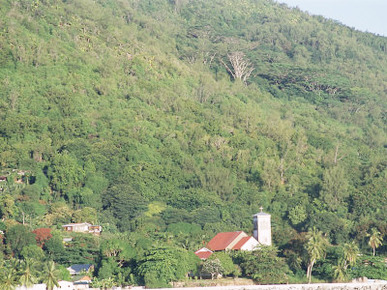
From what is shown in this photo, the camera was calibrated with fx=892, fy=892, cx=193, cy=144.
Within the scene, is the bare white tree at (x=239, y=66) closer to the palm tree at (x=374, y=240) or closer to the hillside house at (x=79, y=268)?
the palm tree at (x=374, y=240)

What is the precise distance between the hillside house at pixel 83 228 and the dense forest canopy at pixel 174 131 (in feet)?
4.15

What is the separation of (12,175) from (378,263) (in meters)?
40.5

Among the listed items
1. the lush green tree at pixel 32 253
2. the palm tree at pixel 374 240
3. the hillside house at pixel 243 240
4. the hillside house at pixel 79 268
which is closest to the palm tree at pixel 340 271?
the hillside house at pixel 243 240

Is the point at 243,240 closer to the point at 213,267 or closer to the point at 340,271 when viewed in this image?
the point at 213,267

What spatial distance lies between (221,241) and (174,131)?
118 feet

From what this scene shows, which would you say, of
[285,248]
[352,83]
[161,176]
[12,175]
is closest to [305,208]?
[161,176]

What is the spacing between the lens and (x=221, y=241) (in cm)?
7688

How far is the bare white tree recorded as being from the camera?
145125mm

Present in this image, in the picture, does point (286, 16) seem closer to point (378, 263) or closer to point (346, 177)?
point (346, 177)

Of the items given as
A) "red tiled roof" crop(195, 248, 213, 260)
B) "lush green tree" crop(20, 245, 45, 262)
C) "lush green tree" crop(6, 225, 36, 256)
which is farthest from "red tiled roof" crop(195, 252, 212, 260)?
"lush green tree" crop(6, 225, 36, 256)

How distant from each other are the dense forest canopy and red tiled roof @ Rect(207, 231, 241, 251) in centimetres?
274

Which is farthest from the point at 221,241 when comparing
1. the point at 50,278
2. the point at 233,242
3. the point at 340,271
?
the point at 50,278

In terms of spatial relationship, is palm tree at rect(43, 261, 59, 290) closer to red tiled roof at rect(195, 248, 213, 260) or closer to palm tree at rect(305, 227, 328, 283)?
red tiled roof at rect(195, 248, 213, 260)

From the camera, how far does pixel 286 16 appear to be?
18062 cm
